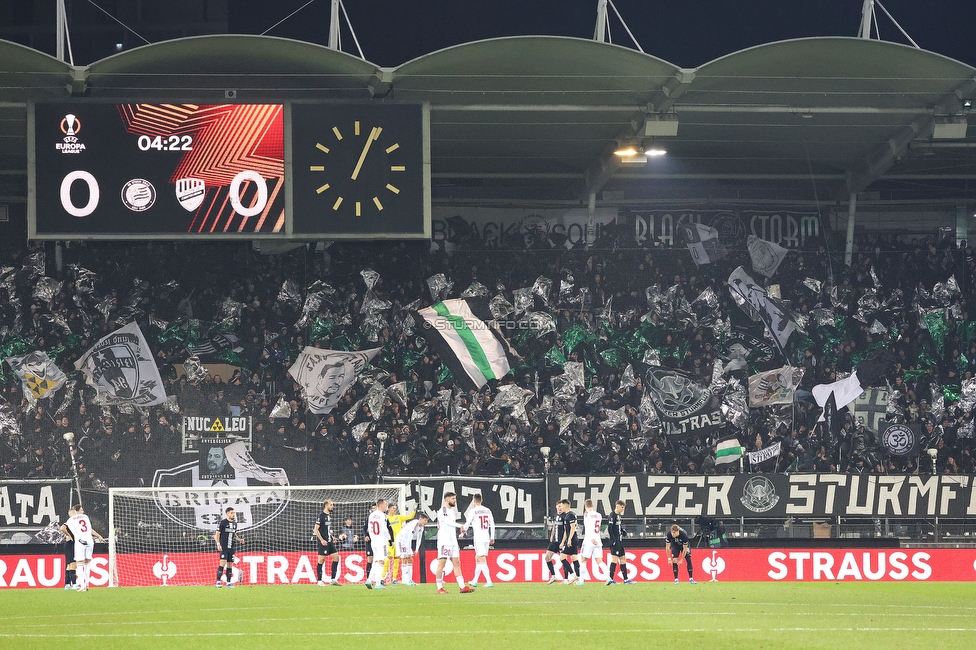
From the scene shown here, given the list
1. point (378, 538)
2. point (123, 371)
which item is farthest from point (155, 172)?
point (123, 371)

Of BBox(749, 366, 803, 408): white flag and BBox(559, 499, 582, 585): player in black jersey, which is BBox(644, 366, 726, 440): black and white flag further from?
BBox(559, 499, 582, 585): player in black jersey

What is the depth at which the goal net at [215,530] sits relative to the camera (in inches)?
925

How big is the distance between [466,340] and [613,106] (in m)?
7.93

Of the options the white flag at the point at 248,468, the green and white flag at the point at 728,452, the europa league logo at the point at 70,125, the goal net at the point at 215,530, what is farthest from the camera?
the green and white flag at the point at 728,452

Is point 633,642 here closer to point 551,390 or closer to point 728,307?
point 551,390

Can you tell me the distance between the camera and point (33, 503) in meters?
24.5

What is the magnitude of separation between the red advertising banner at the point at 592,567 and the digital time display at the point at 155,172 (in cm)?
827

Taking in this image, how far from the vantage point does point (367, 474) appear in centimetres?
2722

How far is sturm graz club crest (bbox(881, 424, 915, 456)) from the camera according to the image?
93.5 feet

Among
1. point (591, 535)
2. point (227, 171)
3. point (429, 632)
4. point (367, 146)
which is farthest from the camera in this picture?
point (591, 535)

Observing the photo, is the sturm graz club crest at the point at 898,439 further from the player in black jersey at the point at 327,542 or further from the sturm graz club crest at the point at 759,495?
the player in black jersey at the point at 327,542

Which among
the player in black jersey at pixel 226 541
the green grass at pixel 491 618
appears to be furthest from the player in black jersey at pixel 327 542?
the player in black jersey at pixel 226 541

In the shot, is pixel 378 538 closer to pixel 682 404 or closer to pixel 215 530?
pixel 215 530

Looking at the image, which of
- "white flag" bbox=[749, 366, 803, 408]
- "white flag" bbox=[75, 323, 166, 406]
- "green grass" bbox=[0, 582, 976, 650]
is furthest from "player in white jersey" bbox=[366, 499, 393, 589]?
"white flag" bbox=[749, 366, 803, 408]
